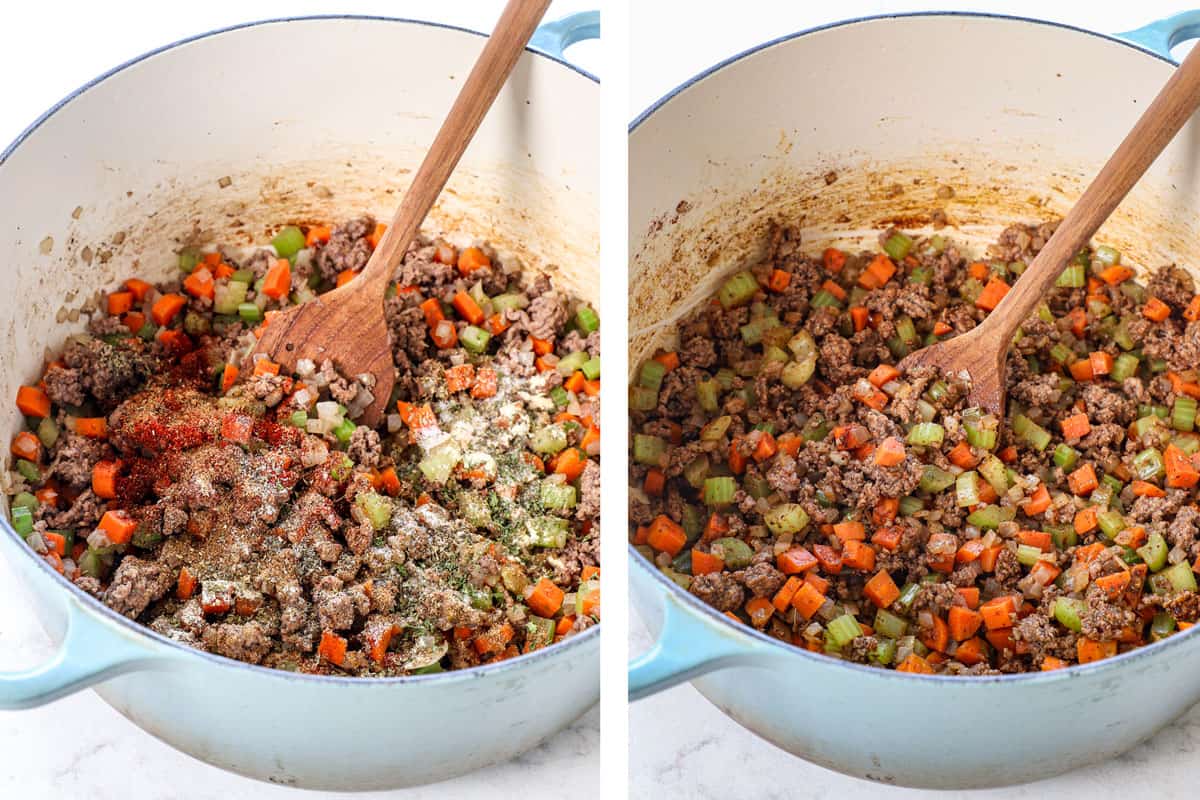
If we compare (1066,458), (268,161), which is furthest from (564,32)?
(1066,458)

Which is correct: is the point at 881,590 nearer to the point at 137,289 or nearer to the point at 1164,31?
the point at 1164,31

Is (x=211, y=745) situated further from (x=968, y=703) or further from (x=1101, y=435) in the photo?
(x=1101, y=435)

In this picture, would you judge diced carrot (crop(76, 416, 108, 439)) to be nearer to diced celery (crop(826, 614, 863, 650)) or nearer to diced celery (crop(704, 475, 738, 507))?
diced celery (crop(704, 475, 738, 507))

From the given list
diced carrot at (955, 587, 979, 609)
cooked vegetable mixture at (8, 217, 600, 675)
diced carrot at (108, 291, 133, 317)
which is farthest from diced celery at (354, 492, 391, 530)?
diced carrot at (955, 587, 979, 609)

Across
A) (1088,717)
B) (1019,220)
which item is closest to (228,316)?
(1019,220)

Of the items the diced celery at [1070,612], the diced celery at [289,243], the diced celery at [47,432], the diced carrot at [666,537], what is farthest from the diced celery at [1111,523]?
the diced celery at [47,432]
